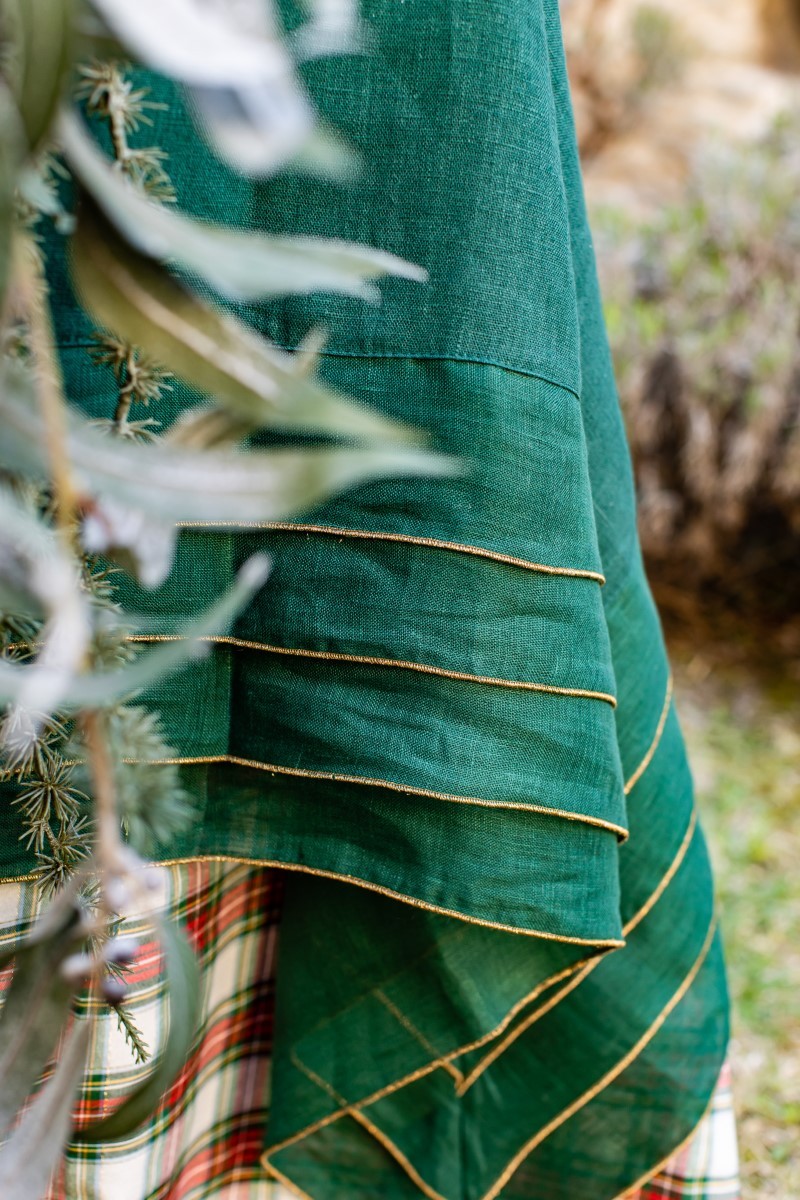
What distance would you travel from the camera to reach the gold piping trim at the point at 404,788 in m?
0.55

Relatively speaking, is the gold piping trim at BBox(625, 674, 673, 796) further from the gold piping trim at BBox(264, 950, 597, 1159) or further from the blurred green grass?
the blurred green grass

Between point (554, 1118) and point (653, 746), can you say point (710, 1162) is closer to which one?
point (554, 1118)

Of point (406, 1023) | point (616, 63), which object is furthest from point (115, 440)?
point (616, 63)

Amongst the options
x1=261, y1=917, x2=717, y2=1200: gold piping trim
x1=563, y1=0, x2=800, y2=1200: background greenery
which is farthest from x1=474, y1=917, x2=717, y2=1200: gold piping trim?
x1=563, y1=0, x2=800, y2=1200: background greenery

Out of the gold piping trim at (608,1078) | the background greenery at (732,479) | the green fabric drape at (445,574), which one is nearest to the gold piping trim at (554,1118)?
the gold piping trim at (608,1078)

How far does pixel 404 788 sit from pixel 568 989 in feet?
0.76

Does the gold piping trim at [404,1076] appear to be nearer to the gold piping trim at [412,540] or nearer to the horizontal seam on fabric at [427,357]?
the gold piping trim at [412,540]

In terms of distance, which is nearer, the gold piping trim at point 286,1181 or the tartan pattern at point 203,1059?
the tartan pattern at point 203,1059

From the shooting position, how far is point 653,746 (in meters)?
0.70

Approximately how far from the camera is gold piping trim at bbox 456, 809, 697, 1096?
686 mm

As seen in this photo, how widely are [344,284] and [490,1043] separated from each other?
60 cm

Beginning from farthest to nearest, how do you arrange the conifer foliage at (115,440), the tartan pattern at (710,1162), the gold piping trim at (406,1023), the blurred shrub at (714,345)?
1. the blurred shrub at (714,345)
2. the tartan pattern at (710,1162)
3. the gold piping trim at (406,1023)
4. the conifer foliage at (115,440)

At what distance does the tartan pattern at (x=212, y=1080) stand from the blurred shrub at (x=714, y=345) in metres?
1.62

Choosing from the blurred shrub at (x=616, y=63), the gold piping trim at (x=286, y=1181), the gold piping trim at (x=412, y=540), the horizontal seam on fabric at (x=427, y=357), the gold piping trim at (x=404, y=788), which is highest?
the blurred shrub at (x=616, y=63)
